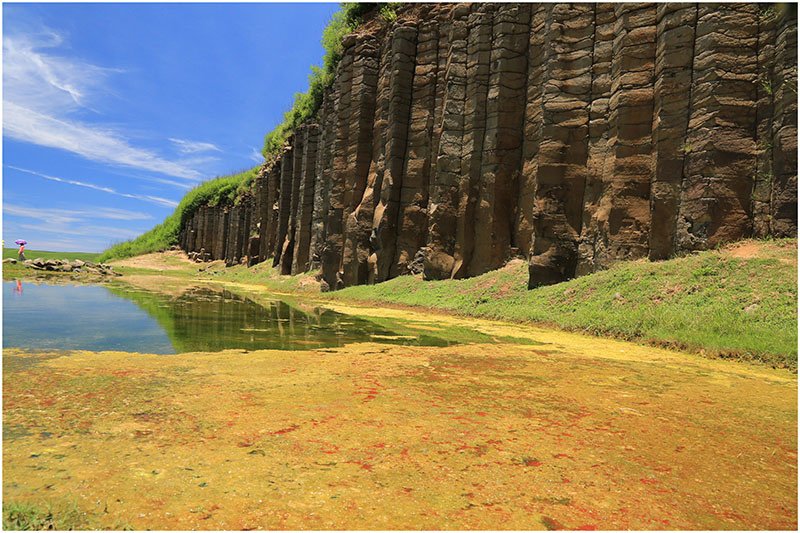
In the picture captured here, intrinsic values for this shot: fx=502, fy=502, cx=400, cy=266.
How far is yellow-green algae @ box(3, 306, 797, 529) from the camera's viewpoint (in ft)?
9.41

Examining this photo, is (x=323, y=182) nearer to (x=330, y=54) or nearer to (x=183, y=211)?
(x=330, y=54)

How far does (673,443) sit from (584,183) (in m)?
13.9

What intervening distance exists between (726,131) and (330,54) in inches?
1091

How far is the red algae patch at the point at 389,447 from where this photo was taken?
286 cm

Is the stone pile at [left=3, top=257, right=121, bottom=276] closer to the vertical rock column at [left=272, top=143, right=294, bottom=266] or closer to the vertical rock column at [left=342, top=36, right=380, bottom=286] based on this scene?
the vertical rock column at [left=272, top=143, right=294, bottom=266]

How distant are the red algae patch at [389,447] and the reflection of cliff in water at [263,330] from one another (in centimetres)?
186

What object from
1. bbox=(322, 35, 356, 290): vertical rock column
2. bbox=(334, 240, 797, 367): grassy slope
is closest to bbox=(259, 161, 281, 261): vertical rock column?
bbox=(322, 35, 356, 290): vertical rock column

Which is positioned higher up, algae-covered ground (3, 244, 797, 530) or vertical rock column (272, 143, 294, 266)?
vertical rock column (272, 143, 294, 266)

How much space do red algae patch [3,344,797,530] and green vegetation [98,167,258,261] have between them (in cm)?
6134

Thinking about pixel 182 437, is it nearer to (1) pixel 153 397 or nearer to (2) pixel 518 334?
(1) pixel 153 397

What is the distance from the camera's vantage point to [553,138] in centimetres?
1711

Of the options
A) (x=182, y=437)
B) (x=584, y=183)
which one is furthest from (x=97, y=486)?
(x=584, y=183)

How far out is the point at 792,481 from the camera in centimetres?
352

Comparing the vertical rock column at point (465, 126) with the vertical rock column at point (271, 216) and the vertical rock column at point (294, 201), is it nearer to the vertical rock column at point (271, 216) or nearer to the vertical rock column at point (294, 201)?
the vertical rock column at point (294, 201)
